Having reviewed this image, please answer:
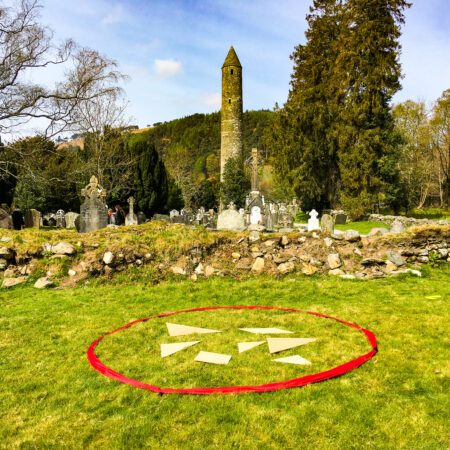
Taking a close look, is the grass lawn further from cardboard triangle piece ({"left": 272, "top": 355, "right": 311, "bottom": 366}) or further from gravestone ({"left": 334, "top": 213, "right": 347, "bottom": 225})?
gravestone ({"left": 334, "top": 213, "right": 347, "bottom": 225})

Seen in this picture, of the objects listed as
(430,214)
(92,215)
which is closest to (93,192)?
(92,215)

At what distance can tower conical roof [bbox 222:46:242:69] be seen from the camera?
42750mm

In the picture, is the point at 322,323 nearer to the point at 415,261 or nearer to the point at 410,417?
the point at 410,417

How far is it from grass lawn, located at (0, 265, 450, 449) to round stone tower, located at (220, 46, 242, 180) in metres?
37.5

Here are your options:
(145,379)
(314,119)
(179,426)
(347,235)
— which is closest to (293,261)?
(347,235)

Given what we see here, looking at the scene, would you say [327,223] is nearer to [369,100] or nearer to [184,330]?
[184,330]

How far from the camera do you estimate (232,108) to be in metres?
42.7

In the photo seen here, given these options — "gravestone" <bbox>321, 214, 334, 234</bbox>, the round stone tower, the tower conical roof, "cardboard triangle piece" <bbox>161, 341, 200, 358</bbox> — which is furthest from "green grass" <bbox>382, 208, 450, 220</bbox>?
the tower conical roof

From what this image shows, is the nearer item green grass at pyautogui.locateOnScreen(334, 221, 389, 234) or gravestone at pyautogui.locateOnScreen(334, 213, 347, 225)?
green grass at pyautogui.locateOnScreen(334, 221, 389, 234)

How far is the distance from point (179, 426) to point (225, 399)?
499 mm

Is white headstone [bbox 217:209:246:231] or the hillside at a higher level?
the hillside

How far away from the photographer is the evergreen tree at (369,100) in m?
25.1

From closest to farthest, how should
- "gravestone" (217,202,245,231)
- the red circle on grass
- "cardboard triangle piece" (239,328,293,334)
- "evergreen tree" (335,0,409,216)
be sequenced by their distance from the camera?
the red circle on grass → "cardboard triangle piece" (239,328,293,334) → "gravestone" (217,202,245,231) → "evergreen tree" (335,0,409,216)

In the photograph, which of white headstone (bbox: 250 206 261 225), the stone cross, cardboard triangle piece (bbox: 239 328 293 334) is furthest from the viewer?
white headstone (bbox: 250 206 261 225)
